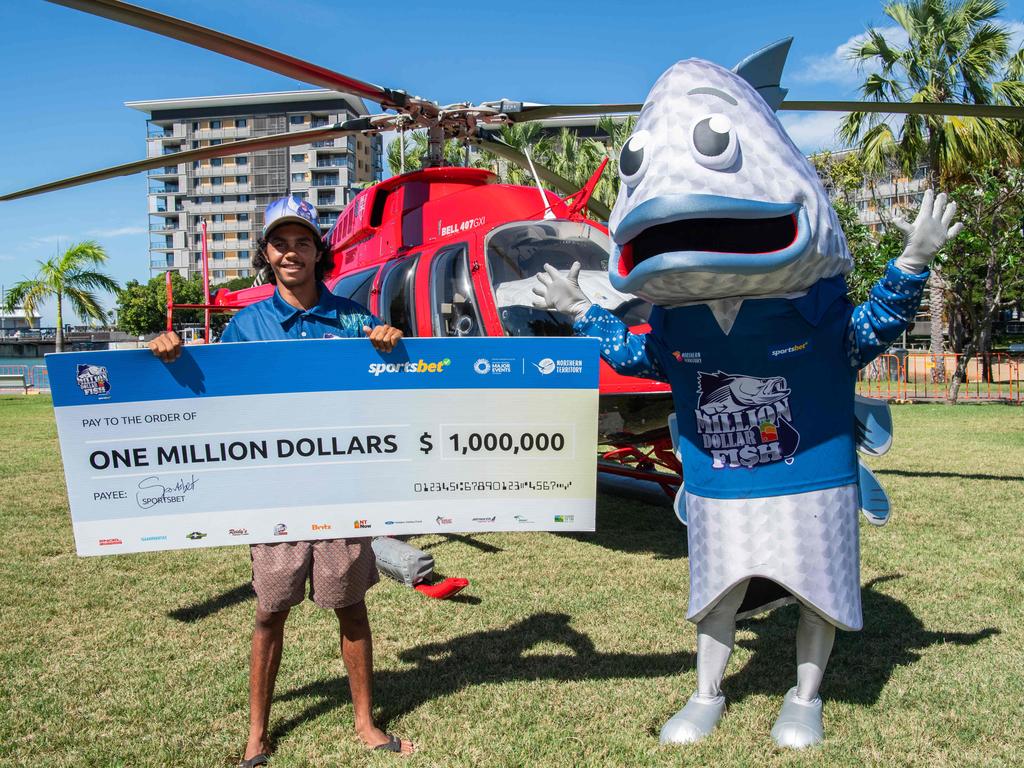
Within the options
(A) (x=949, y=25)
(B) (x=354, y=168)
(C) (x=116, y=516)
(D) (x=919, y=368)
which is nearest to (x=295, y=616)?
(C) (x=116, y=516)

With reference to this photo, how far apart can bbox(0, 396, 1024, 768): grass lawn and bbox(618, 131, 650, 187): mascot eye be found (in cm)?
208

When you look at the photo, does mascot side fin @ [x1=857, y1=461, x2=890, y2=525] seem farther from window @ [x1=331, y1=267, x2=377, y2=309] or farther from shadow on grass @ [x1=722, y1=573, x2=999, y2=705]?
window @ [x1=331, y1=267, x2=377, y2=309]

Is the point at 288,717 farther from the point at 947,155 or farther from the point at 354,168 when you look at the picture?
the point at 354,168

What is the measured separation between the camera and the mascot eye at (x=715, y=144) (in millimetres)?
2693

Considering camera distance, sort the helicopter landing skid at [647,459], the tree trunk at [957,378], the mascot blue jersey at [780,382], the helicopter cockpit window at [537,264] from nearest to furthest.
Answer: the mascot blue jersey at [780,382], the helicopter cockpit window at [537,264], the helicopter landing skid at [647,459], the tree trunk at [957,378]

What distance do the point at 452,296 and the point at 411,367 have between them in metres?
2.52

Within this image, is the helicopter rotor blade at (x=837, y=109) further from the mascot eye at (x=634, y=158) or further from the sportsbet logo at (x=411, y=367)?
the sportsbet logo at (x=411, y=367)

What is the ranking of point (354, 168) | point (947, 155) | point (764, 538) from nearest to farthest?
point (764, 538) → point (947, 155) → point (354, 168)

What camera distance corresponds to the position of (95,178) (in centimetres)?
561

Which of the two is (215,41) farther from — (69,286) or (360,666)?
(69,286)

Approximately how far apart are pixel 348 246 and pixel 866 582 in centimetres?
512

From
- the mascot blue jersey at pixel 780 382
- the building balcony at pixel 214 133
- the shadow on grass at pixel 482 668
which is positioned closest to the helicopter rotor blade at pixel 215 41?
the mascot blue jersey at pixel 780 382

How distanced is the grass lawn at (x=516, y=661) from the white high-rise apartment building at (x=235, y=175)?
7233 centimetres

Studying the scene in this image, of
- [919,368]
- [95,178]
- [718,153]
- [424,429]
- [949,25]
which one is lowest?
[919,368]
